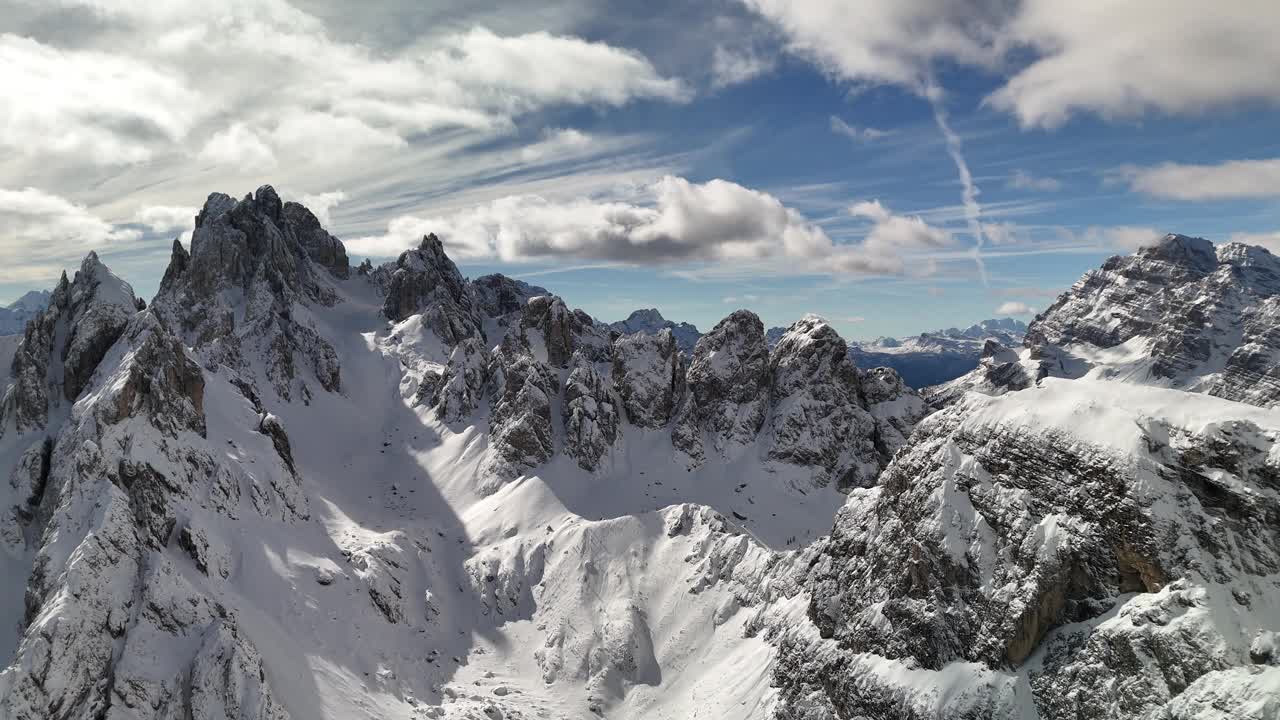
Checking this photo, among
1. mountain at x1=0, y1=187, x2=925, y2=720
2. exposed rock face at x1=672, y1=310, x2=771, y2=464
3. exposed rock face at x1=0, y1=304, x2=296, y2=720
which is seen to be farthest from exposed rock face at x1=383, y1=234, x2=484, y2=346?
exposed rock face at x1=0, y1=304, x2=296, y2=720

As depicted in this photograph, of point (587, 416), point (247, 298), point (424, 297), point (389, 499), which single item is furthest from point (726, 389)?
point (247, 298)

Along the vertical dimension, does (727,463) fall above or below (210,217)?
below

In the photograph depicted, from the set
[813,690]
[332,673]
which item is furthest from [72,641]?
[813,690]

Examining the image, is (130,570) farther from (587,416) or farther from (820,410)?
(820,410)

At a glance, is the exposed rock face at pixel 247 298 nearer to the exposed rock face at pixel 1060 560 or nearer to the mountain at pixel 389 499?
the mountain at pixel 389 499

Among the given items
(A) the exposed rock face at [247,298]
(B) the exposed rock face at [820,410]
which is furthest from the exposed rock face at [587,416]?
(A) the exposed rock face at [247,298]

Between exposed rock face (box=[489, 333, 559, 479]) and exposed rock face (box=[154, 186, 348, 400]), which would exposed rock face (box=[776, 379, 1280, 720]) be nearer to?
exposed rock face (box=[489, 333, 559, 479])

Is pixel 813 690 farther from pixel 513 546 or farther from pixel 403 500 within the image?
pixel 403 500
